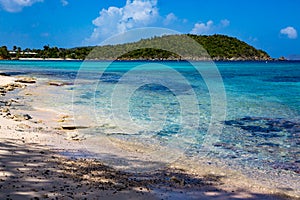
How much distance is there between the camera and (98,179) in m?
6.39

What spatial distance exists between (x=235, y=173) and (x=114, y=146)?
3668 millimetres

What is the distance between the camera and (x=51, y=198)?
17.0 feet

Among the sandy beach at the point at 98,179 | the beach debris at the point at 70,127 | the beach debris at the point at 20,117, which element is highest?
the beach debris at the point at 20,117

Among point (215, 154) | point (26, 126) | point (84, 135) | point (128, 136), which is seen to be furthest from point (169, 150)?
point (26, 126)

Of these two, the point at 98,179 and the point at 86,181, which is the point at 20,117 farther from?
the point at 86,181

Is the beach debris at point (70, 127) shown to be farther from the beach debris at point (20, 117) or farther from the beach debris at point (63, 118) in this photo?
the beach debris at point (20, 117)

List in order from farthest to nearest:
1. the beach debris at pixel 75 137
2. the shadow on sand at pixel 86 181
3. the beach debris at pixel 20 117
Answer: the beach debris at pixel 20 117 → the beach debris at pixel 75 137 → the shadow on sand at pixel 86 181

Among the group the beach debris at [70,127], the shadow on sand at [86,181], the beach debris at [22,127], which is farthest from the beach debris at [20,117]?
the shadow on sand at [86,181]

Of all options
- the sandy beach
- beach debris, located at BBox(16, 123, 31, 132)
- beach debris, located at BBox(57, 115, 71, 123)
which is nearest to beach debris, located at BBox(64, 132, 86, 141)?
the sandy beach

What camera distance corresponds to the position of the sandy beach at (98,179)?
221 inches

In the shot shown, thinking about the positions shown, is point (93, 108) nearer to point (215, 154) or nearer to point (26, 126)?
point (26, 126)

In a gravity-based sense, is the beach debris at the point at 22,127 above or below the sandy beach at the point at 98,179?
above

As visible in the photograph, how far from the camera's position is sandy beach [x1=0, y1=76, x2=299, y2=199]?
5605mm

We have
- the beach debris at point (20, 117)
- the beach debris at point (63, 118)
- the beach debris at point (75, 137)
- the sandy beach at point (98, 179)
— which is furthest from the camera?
the beach debris at point (63, 118)
